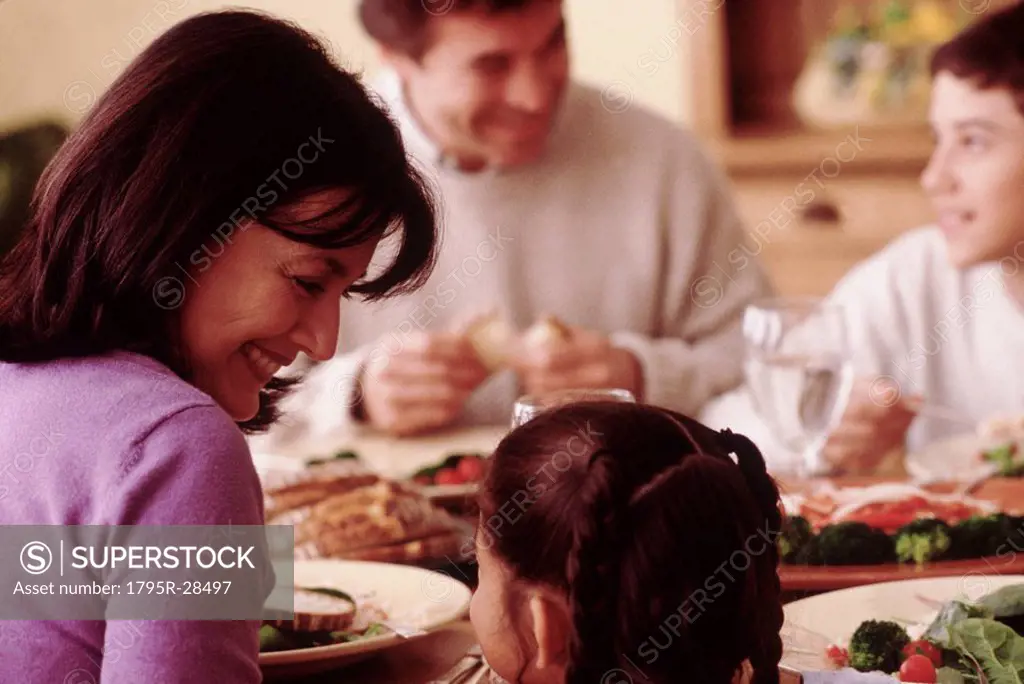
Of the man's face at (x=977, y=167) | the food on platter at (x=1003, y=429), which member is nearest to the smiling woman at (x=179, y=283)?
the food on platter at (x=1003, y=429)

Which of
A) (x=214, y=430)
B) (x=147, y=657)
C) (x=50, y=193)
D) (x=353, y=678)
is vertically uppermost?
(x=50, y=193)

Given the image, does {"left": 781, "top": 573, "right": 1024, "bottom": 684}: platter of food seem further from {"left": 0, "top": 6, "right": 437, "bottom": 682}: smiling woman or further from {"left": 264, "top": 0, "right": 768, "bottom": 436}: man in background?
{"left": 264, "top": 0, "right": 768, "bottom": 436}: man in background

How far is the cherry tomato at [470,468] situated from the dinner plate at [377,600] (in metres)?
0.25

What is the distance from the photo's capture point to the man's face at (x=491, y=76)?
1939 millimetres

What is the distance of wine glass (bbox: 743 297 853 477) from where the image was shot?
55.5 inches

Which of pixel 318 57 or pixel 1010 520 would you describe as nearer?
pixel 318 57

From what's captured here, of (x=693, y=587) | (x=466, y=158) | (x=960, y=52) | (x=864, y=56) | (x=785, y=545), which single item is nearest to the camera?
(x=693, y=587)

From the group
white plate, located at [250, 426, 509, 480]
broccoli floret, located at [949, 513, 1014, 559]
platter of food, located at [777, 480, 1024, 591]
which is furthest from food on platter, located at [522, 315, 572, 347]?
broccoli floret, located at [949, 513, 1014, 559]

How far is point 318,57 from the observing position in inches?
36.4

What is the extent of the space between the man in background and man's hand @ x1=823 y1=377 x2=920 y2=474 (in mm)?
381

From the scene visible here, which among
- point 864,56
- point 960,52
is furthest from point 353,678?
point 864,56

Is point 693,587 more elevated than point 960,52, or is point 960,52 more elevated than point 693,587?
point 960,52

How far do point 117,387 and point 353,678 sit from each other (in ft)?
0.97

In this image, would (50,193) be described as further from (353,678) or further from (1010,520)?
(1010,520)
